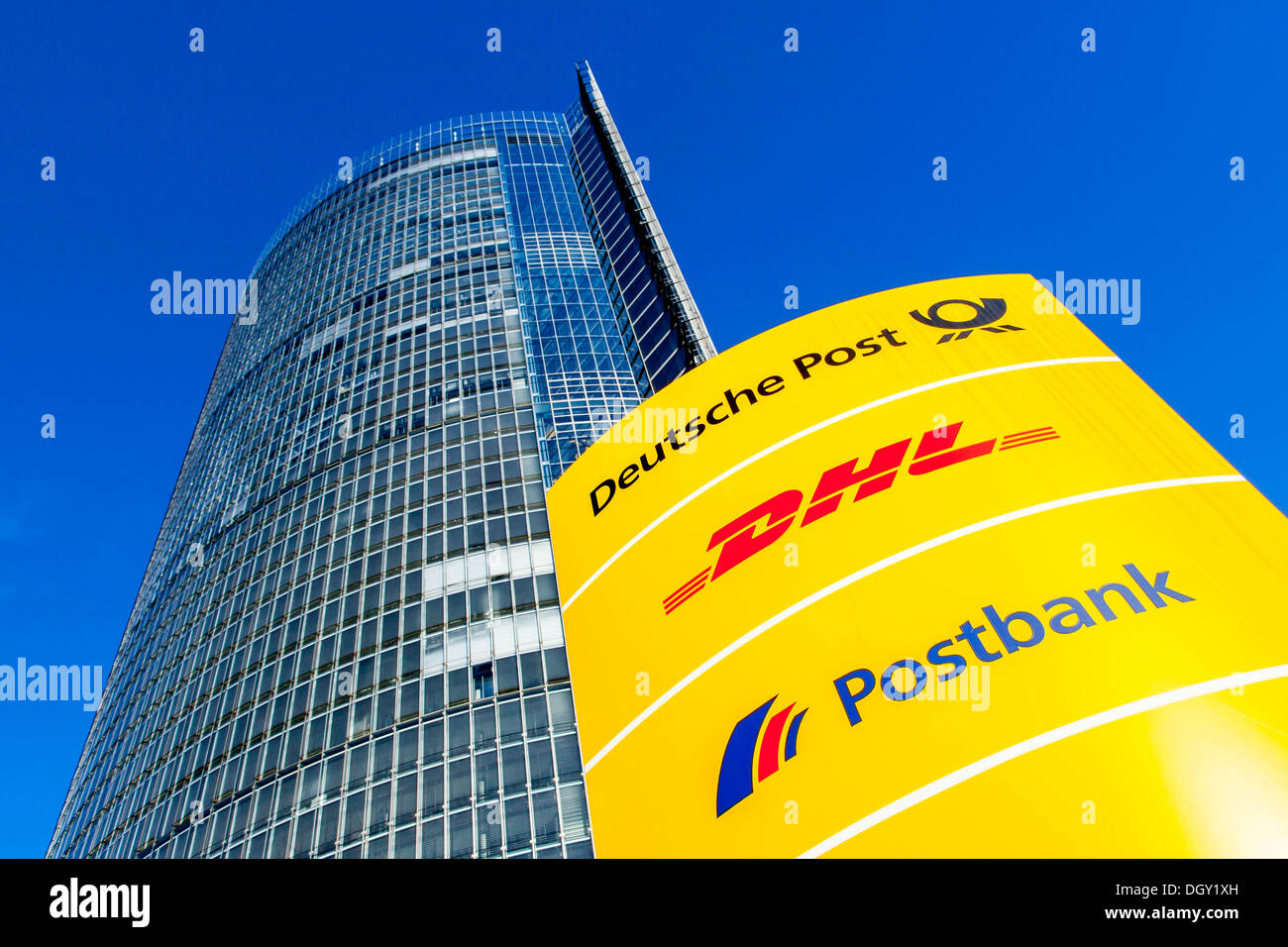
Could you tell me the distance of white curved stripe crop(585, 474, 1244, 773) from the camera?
14984 millimetres

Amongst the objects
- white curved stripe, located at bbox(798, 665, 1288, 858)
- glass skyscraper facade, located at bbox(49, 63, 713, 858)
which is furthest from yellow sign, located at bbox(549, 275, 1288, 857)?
glass skyscraper facade, located at bbox(49, 63, 713, 858)

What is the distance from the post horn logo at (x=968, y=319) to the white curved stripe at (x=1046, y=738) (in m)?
10.1

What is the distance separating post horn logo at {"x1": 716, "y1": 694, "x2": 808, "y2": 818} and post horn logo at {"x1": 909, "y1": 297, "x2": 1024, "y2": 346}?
401 inches

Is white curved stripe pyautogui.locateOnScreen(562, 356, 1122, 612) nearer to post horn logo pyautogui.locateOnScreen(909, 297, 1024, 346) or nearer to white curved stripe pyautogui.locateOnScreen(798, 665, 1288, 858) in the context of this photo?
post horn logo pyautogui.locateOnScreen(909, 297, 1024, 346)

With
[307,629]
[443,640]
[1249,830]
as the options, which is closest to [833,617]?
[1249,830]

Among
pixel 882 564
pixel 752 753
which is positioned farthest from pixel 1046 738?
pixel 882 564

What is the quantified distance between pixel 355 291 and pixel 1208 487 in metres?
71.4

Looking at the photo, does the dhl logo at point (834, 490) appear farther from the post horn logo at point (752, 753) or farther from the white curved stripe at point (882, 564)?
the post horn logo at point (752, 753)

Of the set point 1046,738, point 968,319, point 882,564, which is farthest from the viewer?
point 968,319

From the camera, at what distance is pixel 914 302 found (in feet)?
71.4

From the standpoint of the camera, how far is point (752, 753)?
44.1 feet

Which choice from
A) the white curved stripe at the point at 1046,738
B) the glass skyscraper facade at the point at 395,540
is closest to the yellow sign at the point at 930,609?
the white curved stripe at the point at 1046,738

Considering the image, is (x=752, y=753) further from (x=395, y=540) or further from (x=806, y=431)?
(x=395, y=540)

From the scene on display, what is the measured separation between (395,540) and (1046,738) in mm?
39081
